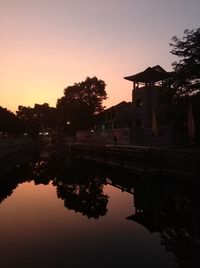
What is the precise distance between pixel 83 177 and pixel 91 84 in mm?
64025

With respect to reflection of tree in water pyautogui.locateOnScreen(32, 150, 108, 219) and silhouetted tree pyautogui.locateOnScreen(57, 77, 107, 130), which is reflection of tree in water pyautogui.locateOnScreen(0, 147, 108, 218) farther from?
silhouetted tree pyautogui.locateOnScreen(57, 77, 107, 130)

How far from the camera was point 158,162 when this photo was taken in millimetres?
24078

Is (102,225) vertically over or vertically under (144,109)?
under

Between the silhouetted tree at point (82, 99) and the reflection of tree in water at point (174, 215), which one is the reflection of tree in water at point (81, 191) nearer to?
the reflection of tree in water at point (174, 215)

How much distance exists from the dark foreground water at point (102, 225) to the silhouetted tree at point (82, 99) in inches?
2445

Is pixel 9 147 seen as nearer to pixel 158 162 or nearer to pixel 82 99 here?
pixel 82 99

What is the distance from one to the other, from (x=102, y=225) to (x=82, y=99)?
78.1m

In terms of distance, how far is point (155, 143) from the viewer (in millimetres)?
37281

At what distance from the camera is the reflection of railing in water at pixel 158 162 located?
2066cm

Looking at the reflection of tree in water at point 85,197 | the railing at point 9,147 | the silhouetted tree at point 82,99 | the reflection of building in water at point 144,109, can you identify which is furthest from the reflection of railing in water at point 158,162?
the silhouetted tree at point 82,99

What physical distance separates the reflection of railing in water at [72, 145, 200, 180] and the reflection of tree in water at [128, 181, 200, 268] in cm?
85

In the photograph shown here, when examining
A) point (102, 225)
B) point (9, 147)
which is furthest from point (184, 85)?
point (9, 147)

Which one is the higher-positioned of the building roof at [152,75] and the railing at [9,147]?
the building roof at [152,75]

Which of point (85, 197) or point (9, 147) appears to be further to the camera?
point (9, 147)
